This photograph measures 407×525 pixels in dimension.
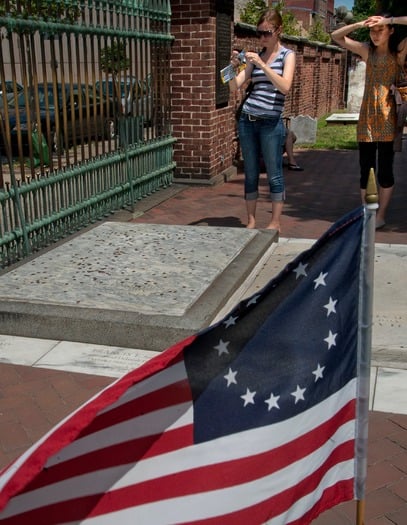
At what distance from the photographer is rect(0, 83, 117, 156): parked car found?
6.16 metres

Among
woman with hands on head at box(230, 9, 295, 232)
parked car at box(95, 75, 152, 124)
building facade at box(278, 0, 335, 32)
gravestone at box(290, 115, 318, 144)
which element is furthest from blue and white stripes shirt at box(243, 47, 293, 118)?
building facade at box(278, 0, 335, 32)

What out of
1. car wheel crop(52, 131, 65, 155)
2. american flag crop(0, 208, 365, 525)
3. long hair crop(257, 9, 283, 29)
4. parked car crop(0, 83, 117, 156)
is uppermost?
long hair crop(257, 9, 283, 29)

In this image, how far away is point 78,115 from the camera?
694 centimetres

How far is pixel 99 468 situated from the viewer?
1713 millimetres

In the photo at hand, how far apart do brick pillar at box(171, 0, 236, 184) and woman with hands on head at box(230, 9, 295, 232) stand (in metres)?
3.25

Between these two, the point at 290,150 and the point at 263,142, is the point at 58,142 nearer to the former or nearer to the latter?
the point at 263,142

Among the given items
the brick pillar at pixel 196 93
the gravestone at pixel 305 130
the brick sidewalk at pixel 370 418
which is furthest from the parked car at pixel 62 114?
the gravestone at pixel 305 130

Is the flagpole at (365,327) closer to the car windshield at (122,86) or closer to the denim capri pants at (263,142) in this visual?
the denim capri pants at (263,142)

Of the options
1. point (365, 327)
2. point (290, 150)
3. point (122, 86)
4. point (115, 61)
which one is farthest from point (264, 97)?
point (290, 150)

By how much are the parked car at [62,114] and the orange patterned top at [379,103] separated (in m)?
2.73

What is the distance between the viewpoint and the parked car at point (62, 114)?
616cm

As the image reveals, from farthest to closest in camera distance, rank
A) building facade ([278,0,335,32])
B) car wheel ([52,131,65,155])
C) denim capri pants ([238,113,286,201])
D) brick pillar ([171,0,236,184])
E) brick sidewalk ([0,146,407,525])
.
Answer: building facade ([278,0,335,32]) < brick pillar ([171,0,236,184]) < car wheel ([52,131,65,155]) < denim capri pants ([238,113,286,201]) < brick sidewalk ([0,146,407,525])

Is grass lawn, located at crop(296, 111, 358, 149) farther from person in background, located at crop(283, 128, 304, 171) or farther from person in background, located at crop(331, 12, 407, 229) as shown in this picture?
person in background, located at crop(331, 12, 407, 229)

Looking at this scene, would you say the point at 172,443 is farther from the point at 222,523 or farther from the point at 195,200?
the point at 195,200
